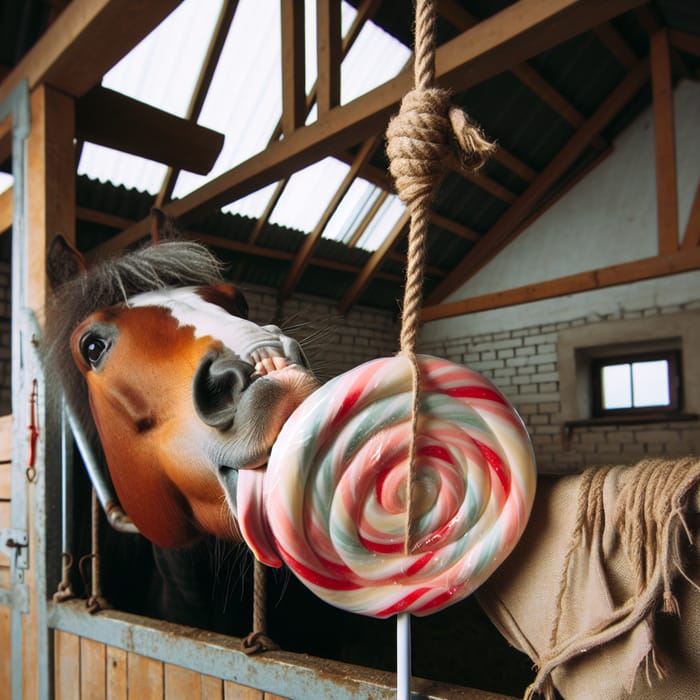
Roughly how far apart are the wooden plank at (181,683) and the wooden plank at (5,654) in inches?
31.7

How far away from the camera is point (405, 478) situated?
517mm

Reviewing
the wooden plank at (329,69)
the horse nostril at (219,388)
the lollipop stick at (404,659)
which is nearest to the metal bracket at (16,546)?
the horse nostril at (219,388)

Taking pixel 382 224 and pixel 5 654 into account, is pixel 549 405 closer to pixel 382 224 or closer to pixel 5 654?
pixel 382 224

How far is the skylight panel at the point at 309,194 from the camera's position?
4.98 meters

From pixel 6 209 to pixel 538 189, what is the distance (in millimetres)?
5395

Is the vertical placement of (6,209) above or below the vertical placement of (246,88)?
below

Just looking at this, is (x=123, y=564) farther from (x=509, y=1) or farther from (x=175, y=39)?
(x=509, y=1)

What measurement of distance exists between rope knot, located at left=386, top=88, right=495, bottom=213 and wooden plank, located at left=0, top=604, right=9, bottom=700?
5.29 ft

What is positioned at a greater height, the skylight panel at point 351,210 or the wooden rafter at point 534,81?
the wooden rafter at point 534,81

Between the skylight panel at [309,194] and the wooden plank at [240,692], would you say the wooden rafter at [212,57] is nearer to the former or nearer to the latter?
the skylight panel at [309,194]

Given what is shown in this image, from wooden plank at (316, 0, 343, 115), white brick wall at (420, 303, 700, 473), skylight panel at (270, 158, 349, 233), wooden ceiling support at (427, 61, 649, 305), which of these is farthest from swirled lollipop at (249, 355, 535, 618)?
wooden ceiling support at (427, 61, 649, 305)

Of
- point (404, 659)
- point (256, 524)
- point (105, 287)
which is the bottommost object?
point (404, 659)

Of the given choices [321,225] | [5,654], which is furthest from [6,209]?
[321,225]

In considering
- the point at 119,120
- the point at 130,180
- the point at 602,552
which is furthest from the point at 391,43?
the point at 602,552
